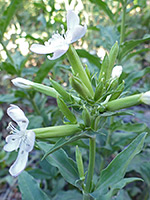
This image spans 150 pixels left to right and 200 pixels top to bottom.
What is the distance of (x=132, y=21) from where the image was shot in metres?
2.81

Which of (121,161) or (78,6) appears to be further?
(78,6)

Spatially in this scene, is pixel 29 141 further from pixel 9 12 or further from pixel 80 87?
pixel 9 12

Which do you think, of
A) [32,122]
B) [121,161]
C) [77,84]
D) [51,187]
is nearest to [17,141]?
[77,84]

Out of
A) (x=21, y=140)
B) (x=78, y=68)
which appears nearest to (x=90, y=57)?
(x=78, y=68)

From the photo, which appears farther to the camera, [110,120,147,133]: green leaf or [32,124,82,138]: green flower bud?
[110,120,147,133]: green leaf

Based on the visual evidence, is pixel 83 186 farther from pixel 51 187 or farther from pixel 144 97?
pixel 51 187

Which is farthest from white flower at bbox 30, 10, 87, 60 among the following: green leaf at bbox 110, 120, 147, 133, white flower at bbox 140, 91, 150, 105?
green leaf at bbox 110, 120, 147, 133

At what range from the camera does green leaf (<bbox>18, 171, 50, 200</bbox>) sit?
2.75 ft

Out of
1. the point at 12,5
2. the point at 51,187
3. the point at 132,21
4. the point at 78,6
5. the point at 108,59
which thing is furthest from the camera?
the point at 132,21

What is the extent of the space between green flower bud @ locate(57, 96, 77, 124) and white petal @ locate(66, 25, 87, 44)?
0.18 meters

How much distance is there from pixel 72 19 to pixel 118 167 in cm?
50

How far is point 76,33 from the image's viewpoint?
0.60 m

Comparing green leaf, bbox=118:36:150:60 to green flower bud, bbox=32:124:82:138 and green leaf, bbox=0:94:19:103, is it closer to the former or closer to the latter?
green flower bud, bbox=32:124:82:138

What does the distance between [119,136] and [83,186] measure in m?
0.43
